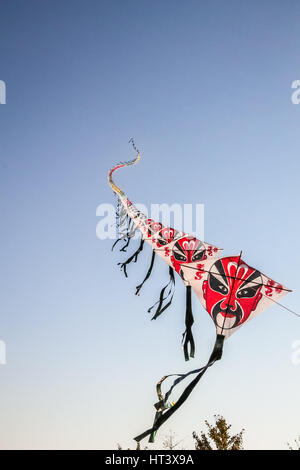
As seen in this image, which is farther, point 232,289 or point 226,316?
point 232,289

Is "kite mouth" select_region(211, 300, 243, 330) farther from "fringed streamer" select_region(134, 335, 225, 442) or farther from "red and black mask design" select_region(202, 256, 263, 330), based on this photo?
"fringed streamer" select_region(134, 335, 225, 442)

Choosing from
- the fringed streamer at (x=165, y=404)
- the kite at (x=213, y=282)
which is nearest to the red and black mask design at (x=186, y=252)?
the kite at (x=213, y=282)

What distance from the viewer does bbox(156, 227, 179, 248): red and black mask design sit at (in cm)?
754

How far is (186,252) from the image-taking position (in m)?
7.34

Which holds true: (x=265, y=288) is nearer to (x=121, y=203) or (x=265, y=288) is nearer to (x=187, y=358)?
(x=187, y=358)

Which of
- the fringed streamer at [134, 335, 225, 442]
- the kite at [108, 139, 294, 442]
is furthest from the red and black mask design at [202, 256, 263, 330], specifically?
the fringed streamer at [134, 335, 225, 442]

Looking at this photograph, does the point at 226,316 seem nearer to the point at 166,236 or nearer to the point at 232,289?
the point at 232,289

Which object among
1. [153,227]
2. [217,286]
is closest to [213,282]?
[217,286]

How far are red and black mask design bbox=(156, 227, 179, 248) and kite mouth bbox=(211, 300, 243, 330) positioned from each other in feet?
4.89

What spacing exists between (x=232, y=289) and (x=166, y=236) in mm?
1557

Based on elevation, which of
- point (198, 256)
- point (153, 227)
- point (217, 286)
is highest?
point (153, 227)
